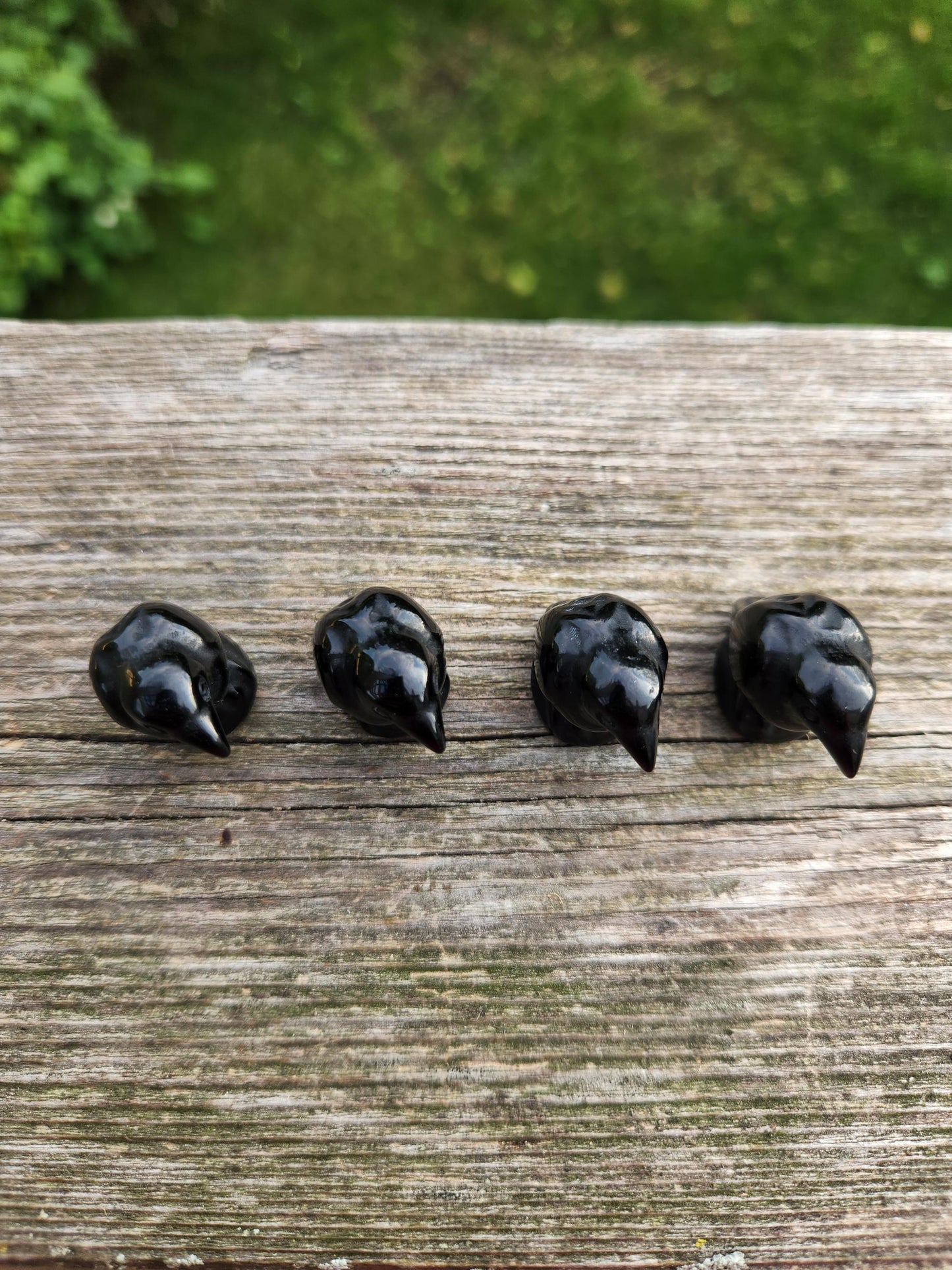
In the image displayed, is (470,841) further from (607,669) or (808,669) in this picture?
(808,669)

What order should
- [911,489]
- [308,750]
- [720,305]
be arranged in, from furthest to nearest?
[720,305] < [911,489] < [308,750]

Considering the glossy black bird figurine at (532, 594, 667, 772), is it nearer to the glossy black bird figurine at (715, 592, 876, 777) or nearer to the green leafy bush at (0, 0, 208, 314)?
the glossy black bird figurine at (715, 592, 876, 777)

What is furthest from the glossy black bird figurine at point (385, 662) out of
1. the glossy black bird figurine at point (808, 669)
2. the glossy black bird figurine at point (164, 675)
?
the glossy black bird figurine at point (808, 669)

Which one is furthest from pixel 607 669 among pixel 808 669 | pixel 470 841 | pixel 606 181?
pixel 606 181

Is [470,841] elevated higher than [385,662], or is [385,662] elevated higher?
[385,662]

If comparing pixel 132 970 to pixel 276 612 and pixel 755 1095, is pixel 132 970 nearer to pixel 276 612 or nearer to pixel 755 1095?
pixel 276 612

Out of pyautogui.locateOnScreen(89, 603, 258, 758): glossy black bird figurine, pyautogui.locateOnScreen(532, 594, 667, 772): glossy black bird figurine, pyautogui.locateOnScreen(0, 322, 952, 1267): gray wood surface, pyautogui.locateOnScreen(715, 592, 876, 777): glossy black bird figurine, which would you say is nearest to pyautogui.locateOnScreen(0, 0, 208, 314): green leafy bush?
pyautogui.locateOnScreen(0, 322, 952, 1267): gray wood surface

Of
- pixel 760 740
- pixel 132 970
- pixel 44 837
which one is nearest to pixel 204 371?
pixel 44 837
